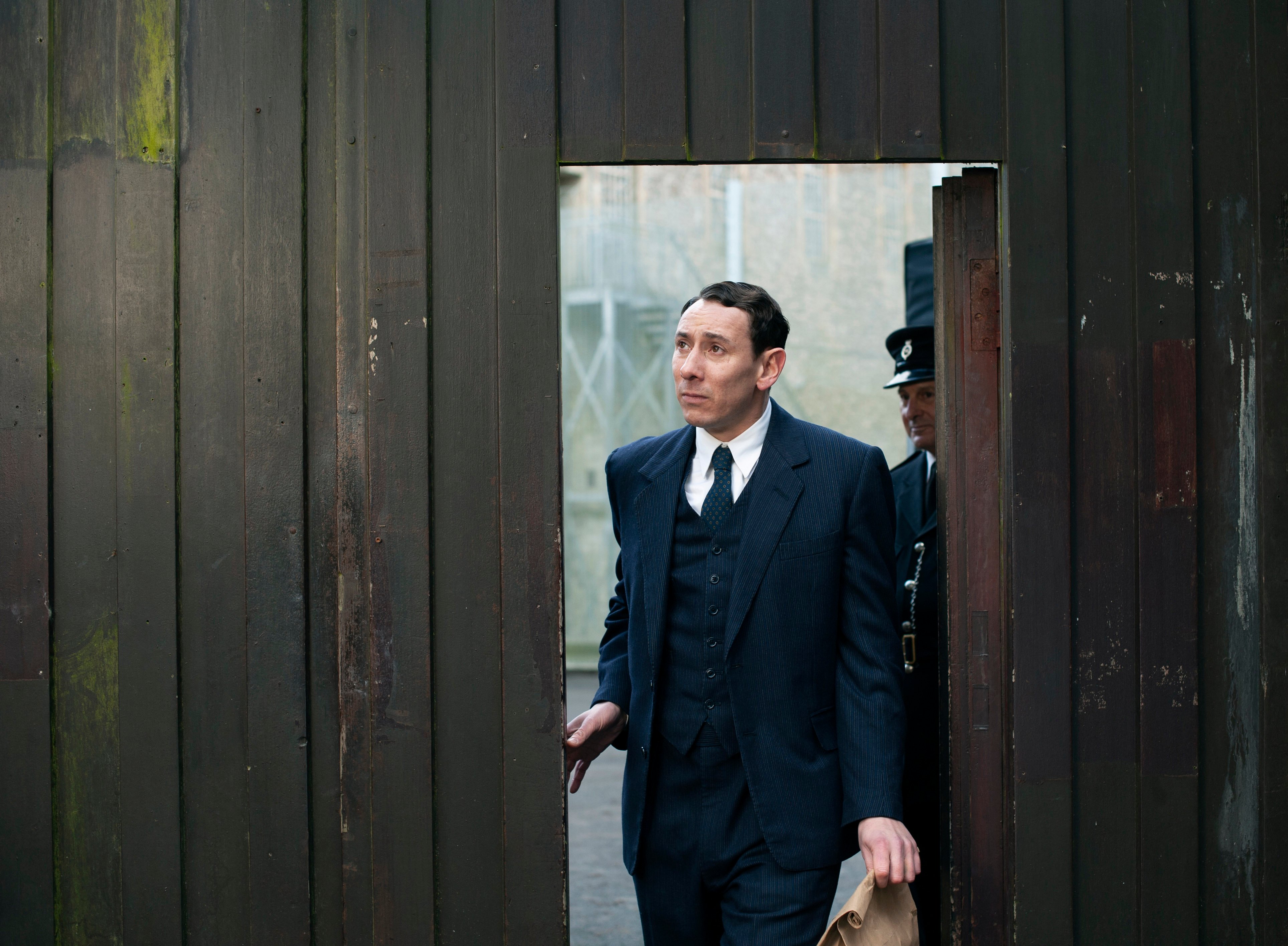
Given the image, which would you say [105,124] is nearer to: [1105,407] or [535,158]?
[535,158]

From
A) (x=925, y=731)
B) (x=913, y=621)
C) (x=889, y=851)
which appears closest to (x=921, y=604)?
(x=913, y=621)

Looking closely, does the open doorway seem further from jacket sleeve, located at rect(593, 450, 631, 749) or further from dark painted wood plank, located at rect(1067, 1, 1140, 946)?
dark painted wood plank, located at rect(1067, 1, 1140, 946)

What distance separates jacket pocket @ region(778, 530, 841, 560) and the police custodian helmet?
1.42 m

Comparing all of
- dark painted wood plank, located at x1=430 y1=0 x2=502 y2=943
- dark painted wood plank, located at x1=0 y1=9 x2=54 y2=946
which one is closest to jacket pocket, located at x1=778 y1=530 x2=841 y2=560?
dark painted wood plank, located at x1=430 y1=0 x2=502 y2=943

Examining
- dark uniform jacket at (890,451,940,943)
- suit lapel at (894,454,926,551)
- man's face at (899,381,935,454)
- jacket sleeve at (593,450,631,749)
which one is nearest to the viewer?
jacket sleeve at (593,450,631,749)

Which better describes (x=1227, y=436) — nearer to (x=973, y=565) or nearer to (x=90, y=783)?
(x=973, y=565)

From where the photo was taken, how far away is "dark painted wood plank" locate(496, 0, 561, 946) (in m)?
2.26

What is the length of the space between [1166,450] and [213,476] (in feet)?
7.02

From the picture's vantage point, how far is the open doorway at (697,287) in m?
8.82

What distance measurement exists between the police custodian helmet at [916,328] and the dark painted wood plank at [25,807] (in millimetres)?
2727

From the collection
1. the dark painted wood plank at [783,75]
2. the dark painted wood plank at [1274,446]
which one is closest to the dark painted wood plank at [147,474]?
the dark painted wood plank at [783,75]

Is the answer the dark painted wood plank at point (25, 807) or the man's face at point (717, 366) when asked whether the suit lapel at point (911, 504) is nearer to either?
the man's face at point (717, 366)

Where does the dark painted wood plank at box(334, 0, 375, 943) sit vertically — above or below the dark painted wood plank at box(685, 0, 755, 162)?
below

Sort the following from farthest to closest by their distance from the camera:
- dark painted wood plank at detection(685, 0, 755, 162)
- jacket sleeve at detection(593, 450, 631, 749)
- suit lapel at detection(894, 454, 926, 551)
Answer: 1. suit lapel at detection(894, 454, 926, 551)
2. jacket sleeve at detection(593, 450, 631, 749)
3. dark painted wood plank at detection(685, 0, 755, 162)
